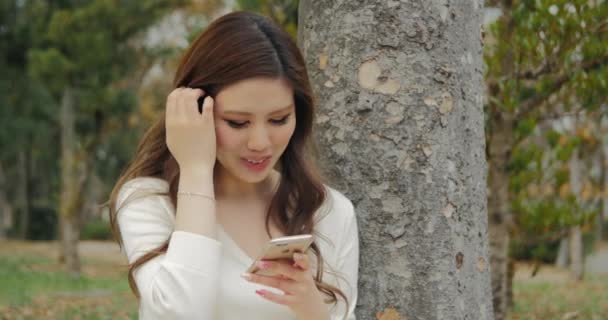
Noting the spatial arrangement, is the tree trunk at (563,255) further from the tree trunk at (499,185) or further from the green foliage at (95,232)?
the green foliage at (95,232)

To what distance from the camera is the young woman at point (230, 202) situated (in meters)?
1.89

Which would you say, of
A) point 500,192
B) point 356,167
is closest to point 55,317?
point 500,192

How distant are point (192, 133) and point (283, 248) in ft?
1.64

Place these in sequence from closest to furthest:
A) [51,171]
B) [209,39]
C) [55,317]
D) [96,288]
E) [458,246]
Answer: [209,39]
[458,246]
[55,317]
[96,288]
[51,171]

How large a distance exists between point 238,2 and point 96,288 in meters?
5.61

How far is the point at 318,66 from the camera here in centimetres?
250

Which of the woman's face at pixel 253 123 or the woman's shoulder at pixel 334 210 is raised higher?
the woman's face at pixel 253 123

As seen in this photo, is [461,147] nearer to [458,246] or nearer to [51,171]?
[458,246]

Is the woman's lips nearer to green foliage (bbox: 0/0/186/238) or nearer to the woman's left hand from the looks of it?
the woman's left hand

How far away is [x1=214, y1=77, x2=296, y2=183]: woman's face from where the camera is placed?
6.57 ft

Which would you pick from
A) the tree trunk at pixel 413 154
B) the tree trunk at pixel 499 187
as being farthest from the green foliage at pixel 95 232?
the tree trunk at pixel 413 154

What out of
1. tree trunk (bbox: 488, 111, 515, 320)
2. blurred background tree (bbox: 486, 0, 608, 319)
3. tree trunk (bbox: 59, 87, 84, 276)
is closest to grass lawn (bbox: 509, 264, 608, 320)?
tree trunk (bbox: 488, 111, 515, 320)

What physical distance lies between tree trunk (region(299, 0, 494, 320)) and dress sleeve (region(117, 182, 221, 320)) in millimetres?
595

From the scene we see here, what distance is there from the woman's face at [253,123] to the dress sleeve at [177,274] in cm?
26
